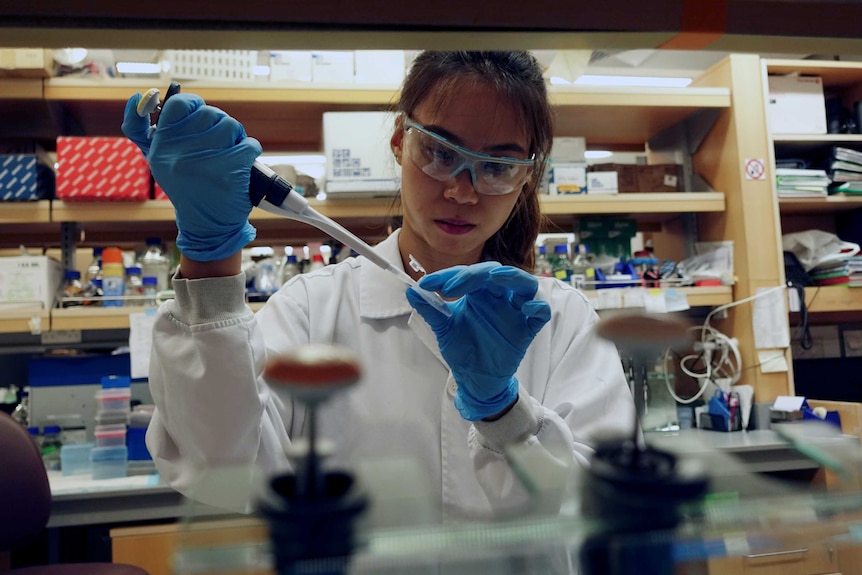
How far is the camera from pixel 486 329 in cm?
75

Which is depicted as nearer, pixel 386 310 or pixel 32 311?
pixel 386 310

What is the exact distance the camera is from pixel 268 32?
41 cm

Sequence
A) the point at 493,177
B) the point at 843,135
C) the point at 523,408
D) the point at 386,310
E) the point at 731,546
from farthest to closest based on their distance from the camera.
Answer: the point at 843,135, the point at 386,310, the point at 493,177, the point at 523,408, the point at 731,546

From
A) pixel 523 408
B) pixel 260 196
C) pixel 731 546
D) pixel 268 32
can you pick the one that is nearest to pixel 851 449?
pixel 731 546

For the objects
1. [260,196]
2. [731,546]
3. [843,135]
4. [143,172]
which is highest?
[843,135]

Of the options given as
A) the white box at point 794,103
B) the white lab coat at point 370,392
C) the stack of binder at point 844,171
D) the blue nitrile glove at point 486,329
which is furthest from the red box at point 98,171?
the stack of binder at point 844,171

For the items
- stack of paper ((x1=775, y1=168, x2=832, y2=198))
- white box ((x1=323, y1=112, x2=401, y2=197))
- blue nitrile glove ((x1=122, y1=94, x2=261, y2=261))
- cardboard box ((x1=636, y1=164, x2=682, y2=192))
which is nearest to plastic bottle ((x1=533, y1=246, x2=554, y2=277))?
cardboard box ((x1=636, y1=164, x2=682, y2=192))

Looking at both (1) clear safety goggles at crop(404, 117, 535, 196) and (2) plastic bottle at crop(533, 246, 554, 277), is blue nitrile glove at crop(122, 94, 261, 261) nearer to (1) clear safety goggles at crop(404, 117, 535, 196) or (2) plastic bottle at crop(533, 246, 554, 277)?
(1) clear safety goggles at crop(404, 117, 535, 196)

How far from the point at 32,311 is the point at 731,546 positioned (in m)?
2.57

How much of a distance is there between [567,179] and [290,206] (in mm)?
2215

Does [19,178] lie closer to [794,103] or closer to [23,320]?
[23,320]

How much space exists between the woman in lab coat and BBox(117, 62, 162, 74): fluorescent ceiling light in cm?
184

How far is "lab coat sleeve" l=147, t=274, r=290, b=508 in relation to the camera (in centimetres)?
67

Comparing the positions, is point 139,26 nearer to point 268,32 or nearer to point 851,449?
point 268,32
